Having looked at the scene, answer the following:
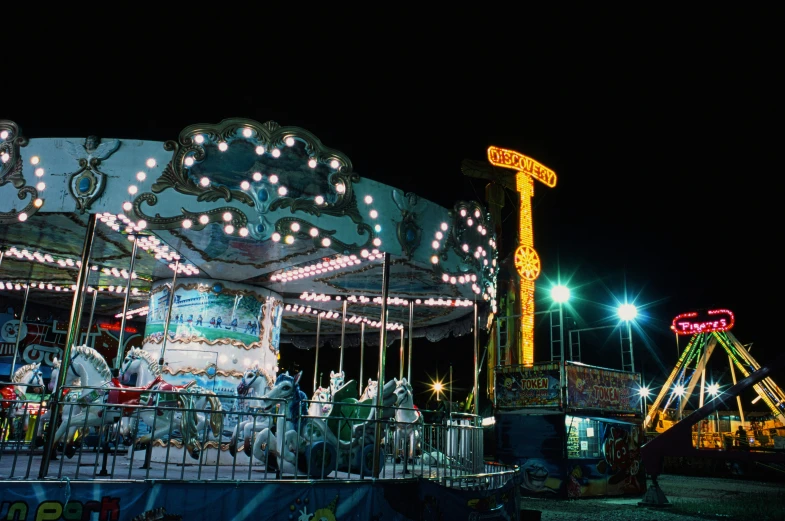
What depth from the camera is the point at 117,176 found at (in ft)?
26.0

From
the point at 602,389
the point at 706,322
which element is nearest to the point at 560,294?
the point at 602,389

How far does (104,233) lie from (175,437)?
11.8 feet

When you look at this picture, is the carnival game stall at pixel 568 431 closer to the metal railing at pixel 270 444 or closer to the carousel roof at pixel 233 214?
the carousel roof at pixel 233 214

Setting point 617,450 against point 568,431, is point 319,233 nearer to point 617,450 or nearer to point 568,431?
point 568,431

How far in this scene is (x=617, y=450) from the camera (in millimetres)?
17078

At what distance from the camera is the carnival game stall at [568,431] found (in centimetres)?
1580

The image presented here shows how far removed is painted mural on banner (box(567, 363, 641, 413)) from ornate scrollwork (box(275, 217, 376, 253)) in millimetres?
9449

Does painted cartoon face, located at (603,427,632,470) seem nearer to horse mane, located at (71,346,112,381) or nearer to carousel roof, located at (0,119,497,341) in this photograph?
carousel roof, located at (0,119,497,341)

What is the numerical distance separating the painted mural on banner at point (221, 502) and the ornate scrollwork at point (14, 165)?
398 cm

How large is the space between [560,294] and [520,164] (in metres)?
7.31

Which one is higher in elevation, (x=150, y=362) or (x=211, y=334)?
(x=211, y=334)

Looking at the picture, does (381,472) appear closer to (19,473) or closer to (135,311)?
(19,473)

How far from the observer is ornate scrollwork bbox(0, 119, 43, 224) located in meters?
7.83

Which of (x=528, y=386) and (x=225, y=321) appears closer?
(x=225, y=321)
